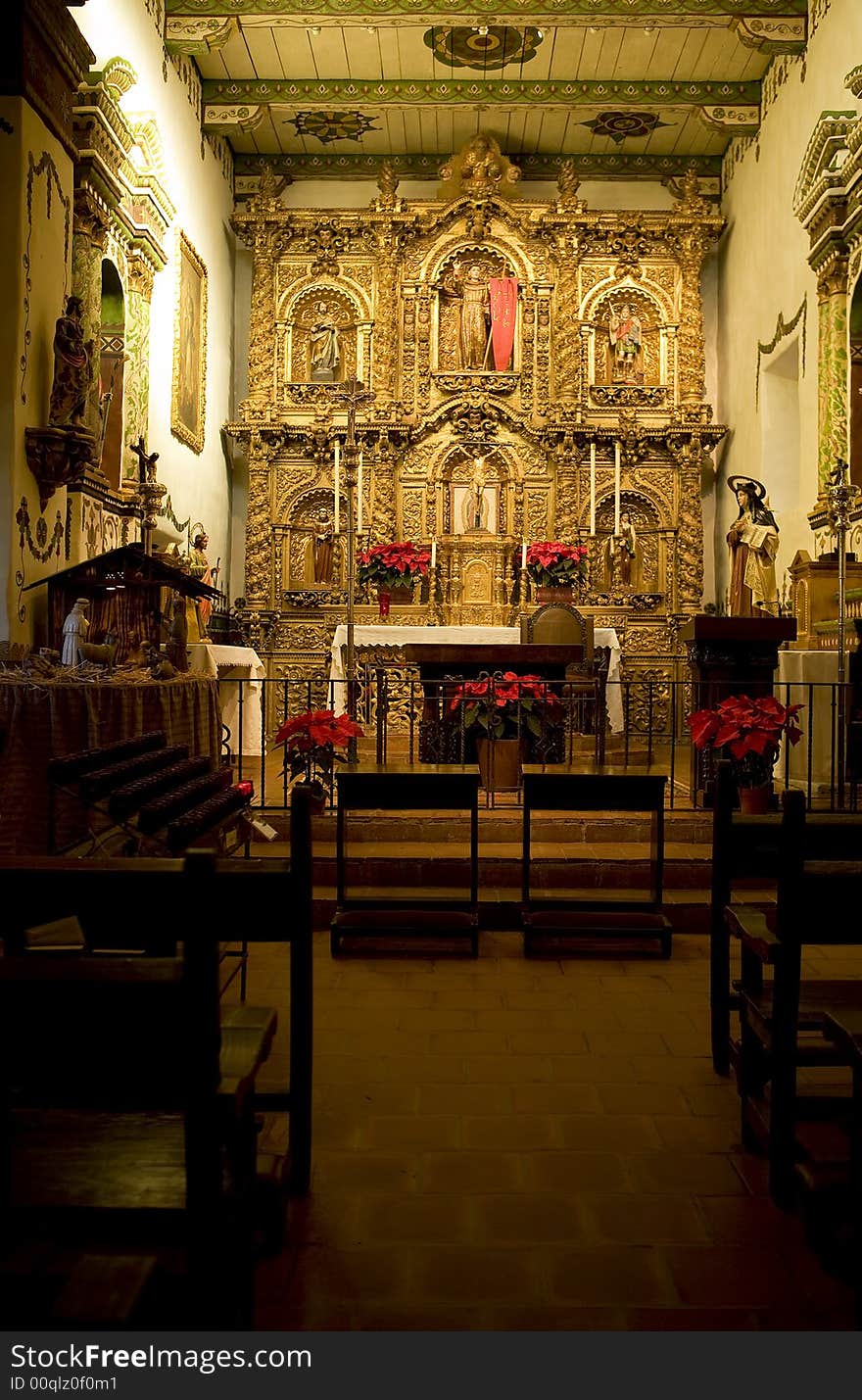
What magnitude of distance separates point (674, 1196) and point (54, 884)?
1.68 meters

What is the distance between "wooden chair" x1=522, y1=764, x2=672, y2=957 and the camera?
4711 mm

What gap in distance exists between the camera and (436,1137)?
2816 millimetres

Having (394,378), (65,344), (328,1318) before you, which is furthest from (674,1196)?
(394,378)

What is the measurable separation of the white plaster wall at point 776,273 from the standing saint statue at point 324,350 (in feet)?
16.0

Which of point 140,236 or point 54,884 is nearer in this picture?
point 54,884

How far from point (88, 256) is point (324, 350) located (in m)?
5.70

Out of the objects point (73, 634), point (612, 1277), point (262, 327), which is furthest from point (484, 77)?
point (612, 1277)

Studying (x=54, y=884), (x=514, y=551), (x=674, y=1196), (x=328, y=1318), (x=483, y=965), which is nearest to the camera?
(x=54, y=884)

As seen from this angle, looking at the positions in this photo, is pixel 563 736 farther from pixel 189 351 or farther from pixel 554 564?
pixel 189 351

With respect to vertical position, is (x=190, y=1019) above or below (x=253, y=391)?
below

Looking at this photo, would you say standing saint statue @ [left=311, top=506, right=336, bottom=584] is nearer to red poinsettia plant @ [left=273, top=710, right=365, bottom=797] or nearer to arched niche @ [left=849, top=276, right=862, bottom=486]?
arched niche @ [left=849, top=276, right=862, bottom=486]

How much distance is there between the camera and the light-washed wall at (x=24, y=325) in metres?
6.02

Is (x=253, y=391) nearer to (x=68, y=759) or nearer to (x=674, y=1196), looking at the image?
(x=68, y=759)

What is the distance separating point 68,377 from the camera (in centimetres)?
642
